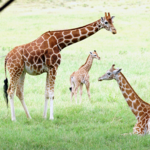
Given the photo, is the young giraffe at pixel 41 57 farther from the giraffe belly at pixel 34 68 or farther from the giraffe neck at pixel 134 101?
the giraffe neck at pixel 134 101

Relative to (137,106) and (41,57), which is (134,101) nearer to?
(137,106)

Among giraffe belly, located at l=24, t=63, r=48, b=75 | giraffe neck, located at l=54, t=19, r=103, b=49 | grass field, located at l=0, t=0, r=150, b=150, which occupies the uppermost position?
giraffe neck, located at l=54, t=19, r=103, b=49

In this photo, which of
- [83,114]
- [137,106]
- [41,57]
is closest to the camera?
[137,106]

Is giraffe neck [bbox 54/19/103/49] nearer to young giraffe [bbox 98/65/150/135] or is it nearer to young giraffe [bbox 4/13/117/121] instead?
young giraffe [bbox 4/13/117/121]

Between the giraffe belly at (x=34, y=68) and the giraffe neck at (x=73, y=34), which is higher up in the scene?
the giraffe neck at (x=73, y=34)

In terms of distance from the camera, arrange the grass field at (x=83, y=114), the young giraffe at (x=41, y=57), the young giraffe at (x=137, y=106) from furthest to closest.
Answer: the young giraffe at (x=41, y=57) → the young giraffe at (x=137, y=106) → the grass field at (x=83, y=114)

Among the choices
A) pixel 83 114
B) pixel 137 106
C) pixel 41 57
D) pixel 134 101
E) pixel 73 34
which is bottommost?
pixel 83 114

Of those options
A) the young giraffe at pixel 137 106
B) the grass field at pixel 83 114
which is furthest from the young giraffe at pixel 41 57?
the young giraffe at pixel 137 106

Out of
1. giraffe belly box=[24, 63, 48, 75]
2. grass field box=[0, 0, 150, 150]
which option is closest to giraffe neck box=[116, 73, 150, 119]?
grass field box=[0, 0, 150, 150]

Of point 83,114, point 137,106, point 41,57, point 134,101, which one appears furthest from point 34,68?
point 137,106

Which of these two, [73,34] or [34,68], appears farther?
[73,34]

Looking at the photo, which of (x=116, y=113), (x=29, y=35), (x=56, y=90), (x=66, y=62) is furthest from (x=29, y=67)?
(x=29, y=35)

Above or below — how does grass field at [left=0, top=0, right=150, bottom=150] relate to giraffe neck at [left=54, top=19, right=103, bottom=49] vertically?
below

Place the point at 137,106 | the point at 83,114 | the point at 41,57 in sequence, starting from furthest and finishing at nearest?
the point at 83,114, the point at 41,57, the point at 137,106
